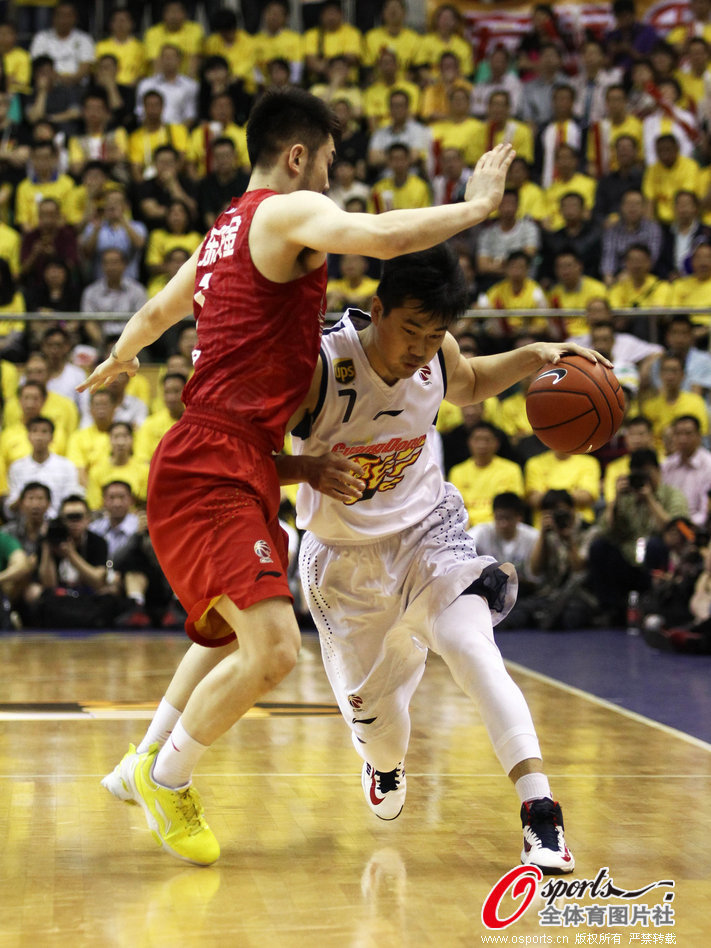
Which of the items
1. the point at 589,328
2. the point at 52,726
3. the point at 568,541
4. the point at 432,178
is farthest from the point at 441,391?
the point at 432,178

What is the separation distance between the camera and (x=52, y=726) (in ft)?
18.9

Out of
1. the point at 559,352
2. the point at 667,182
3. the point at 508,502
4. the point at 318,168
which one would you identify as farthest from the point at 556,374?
the point at 667,182

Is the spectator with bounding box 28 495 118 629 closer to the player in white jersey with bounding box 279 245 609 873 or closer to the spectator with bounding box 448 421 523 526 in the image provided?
the spectator with bounding box 448 421 523 526

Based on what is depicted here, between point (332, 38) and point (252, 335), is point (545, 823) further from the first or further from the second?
point (332, 38)

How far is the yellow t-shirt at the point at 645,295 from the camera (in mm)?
11383

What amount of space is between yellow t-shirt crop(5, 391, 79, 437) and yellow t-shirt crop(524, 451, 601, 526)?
148 inches

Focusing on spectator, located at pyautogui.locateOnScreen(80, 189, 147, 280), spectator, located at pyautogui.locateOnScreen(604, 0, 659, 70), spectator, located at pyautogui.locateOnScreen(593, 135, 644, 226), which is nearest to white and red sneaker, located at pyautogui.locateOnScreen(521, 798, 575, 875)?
spectator, located at pyautogui.locateOnScreen(80, 189, 147, 280)

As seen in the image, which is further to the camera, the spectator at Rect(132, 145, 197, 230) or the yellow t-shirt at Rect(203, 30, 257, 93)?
the yellow t-shirt at Rect(203, 30, 257, 93)

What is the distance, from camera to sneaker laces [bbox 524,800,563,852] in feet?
11.5

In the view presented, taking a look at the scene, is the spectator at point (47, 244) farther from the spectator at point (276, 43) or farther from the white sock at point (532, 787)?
the white sock at point (532, 787)

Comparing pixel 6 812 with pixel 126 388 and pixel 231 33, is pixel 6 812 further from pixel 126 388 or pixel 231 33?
pixel 231 33

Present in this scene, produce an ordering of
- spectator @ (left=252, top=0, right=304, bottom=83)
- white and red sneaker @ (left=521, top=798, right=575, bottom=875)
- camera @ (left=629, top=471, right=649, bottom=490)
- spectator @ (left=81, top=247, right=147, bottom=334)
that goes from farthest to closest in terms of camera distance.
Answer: spectator @ (left=252, top=0, right=304, bottom=83) < spectator @ (left=81, top=247, right=147, bottom=334) < camera @ (left=629, top=471, right=649, bottom=490) < white and red sneaker @ (left=521, top=798, right=575, bottom=875)

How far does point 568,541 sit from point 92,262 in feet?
16.9

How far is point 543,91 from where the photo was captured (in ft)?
45.6
